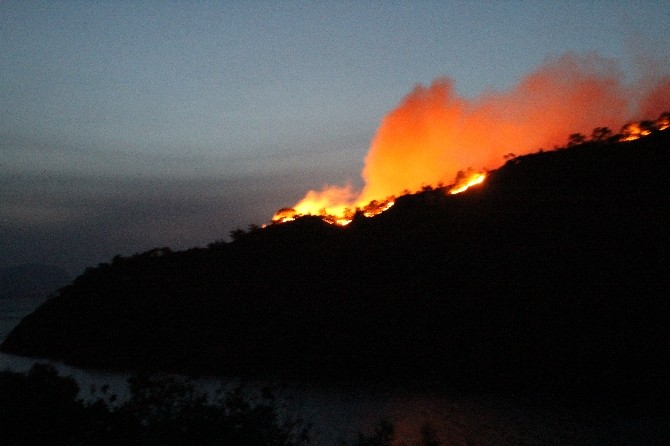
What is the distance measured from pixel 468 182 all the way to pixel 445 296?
733 cm

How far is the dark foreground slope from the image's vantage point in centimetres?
2088

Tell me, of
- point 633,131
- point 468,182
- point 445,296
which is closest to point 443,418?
point 445,296

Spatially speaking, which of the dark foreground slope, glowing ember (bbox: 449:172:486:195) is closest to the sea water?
the dark foreground slope

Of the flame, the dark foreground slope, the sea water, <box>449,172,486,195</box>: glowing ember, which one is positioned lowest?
the sea water

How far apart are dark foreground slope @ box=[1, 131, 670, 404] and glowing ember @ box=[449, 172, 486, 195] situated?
2.66 feet

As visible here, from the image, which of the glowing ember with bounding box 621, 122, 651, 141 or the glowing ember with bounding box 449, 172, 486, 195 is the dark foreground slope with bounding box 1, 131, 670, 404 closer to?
the glowing ember with bounding box 449, 172, 486, 195

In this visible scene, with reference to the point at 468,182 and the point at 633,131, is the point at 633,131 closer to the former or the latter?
the point at 633,131

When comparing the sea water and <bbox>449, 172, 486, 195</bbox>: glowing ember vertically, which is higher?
<bbox>449, 172, 486, 195</bbox>: glowing ember

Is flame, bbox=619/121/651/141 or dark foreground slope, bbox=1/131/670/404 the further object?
flame, bbox=619/121/651/141

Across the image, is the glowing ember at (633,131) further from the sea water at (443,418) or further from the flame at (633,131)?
the sea water at (443,418)

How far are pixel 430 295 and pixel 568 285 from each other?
5504mm

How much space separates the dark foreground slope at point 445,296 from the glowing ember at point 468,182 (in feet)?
2.66

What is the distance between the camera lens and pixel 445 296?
2494 cm

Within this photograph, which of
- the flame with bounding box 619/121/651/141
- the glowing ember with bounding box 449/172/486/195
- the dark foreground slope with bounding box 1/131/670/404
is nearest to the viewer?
the dark foreground slope with bounding box 1/131/670/404
